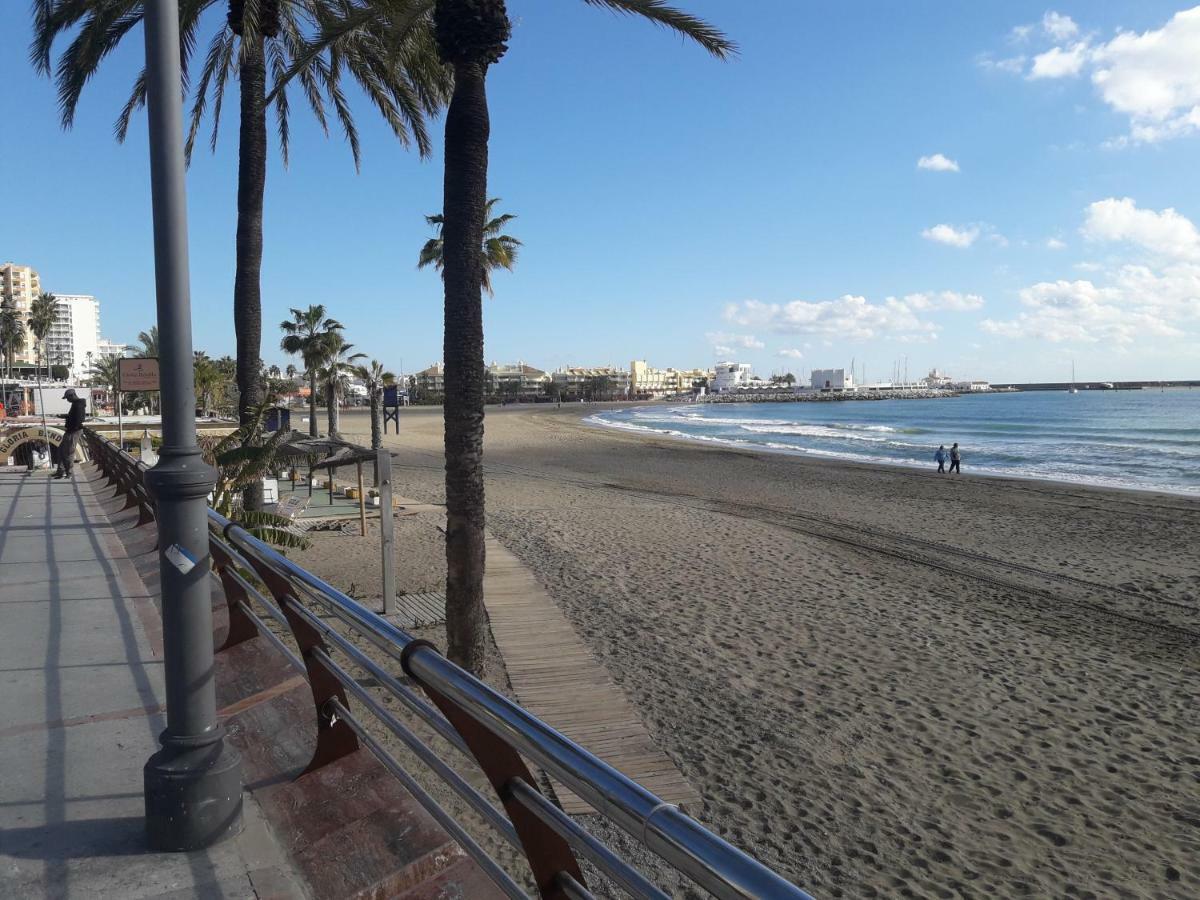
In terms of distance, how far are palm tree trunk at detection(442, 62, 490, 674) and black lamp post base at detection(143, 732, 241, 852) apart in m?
4.36

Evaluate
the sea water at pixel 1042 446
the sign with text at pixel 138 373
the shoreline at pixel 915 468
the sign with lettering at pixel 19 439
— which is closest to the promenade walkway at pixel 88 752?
the sign with text at pixel 138 373

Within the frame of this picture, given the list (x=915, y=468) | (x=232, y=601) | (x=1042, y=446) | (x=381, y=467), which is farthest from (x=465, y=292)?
(x=1042, y=446)

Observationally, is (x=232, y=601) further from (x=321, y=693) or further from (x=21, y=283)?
(x=21, y=283)

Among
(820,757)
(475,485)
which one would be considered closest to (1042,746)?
(820,757)

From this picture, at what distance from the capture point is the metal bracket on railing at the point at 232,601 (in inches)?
181

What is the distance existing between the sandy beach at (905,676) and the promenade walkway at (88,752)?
11.7 feet

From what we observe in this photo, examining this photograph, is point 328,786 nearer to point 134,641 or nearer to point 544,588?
point 134,641

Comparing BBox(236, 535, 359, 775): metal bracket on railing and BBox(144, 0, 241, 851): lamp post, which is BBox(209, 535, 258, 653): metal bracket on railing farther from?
BBox(144, 0, 241, 851): lamp post

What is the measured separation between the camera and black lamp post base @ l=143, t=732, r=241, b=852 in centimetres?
295

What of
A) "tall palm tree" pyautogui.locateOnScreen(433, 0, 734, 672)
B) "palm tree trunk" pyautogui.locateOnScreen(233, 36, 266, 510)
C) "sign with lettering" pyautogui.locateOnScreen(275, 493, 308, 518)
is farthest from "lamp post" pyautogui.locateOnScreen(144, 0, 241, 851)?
"sign with lettering" pyautogui.locateOnScreen(275, 493, 308, 518)

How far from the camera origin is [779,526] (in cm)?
1892

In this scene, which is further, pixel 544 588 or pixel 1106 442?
pixel 1106 442

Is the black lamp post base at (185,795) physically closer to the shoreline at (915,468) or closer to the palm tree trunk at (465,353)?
the palm tree trunk at (465,353)

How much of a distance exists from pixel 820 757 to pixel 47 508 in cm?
1244
